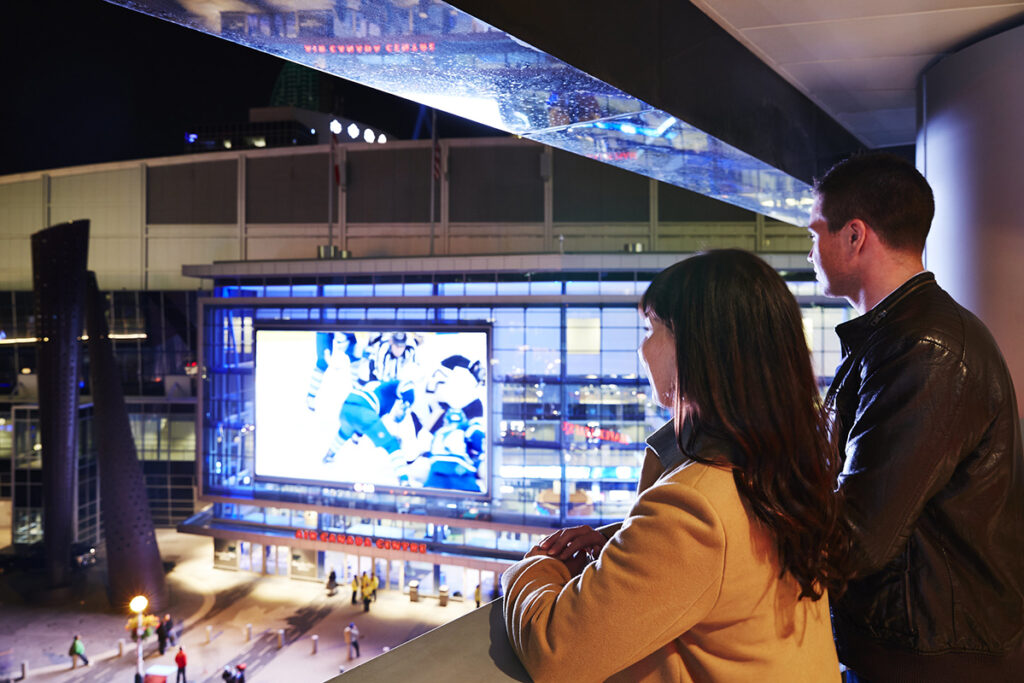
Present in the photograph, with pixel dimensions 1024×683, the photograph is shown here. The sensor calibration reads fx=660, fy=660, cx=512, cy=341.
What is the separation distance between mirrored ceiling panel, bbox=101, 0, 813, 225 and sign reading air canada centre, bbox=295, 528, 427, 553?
2101 cm

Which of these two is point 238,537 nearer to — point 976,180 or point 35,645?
point 35,645

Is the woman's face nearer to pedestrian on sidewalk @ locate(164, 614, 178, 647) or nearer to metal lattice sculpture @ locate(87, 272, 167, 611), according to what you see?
pedestrian on sidewalk @ locate(164, 614, 178, 647)

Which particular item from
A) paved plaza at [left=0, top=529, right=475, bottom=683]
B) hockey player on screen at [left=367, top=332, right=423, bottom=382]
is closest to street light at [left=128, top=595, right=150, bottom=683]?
paved plaza at [left=0, top=529, right=475, bottom=683]

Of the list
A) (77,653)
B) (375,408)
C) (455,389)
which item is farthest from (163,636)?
(455,389)

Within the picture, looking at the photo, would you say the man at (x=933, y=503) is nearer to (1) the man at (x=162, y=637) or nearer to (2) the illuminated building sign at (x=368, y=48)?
(2) the illuminated building sign at (x=368, y=48)

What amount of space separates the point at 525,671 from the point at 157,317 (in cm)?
3325

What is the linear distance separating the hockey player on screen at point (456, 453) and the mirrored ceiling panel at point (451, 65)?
19.3 meters

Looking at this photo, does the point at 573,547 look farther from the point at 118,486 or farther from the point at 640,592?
the point at 118,486

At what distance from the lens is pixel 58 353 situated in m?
22.1

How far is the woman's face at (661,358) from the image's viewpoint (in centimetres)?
125

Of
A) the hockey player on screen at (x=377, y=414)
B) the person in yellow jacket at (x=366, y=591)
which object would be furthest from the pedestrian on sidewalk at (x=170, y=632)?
the hockey player on screen at (x=377, y=414)

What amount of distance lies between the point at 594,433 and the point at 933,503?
1963cm

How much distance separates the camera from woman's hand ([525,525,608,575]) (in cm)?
140

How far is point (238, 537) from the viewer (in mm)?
24500
